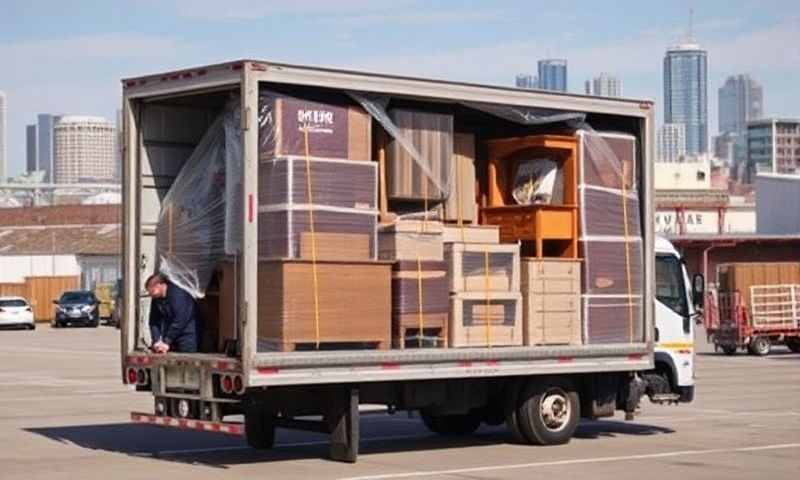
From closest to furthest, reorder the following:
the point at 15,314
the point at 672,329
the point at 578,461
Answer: the point at 578,461 → the point at 672,329 → the point at 15,314

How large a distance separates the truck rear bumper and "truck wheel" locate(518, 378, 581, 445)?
3472mm

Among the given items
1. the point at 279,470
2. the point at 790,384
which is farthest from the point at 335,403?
the point at 790,384

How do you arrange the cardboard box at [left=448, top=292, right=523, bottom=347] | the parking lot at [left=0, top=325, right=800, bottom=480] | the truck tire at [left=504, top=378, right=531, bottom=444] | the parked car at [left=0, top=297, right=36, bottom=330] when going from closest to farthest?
the parking lot at [left=0, top=325, right=800, bottom=480], the cardboard box at [left=448, top=292, right=523, bottom=347], the truck tire at [left=504, top=378, right=531, bottom=444], the parked car at [left=0, top=297, right=36, bottom=330]

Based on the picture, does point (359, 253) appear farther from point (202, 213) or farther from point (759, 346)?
point (759, 346)

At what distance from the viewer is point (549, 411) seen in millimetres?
18578

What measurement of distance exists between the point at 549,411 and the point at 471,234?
2417 mm

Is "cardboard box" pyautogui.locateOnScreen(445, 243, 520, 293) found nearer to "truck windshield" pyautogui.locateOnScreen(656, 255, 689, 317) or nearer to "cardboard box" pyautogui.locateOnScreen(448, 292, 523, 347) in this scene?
"cardboard box" pyautogui.locateOnScreen(448, 292, 523, 347)

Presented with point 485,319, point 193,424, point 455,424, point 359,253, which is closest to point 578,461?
point 485,319

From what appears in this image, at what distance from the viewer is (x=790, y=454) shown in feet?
59.3

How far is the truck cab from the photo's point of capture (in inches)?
808

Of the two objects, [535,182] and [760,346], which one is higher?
[535,182]

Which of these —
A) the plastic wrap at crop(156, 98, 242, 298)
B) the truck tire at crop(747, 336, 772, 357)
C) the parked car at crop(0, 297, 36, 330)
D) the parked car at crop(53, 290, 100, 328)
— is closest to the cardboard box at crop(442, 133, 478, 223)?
the plastic wrap at crop(156, 98, 242, 298)

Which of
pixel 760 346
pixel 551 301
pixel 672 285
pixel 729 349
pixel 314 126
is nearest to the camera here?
pixel 314 126

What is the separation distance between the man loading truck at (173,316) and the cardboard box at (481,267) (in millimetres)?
2682
